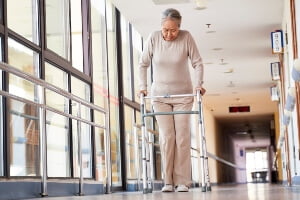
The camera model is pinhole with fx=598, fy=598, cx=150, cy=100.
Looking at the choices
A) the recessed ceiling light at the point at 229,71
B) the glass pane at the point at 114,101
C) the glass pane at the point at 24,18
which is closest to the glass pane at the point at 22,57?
the glass pane at the point at 24,18

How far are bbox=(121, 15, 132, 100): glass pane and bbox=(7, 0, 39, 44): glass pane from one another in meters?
3.80

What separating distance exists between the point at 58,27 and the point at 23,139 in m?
1.98

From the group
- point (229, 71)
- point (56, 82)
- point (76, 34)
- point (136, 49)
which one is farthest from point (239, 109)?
point (56, 82)

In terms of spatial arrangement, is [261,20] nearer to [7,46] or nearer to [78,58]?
[78,58]

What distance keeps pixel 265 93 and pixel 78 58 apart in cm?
1156

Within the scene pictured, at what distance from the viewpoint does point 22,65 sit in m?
4.59

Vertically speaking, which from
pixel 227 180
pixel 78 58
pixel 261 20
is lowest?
pixel 227 180

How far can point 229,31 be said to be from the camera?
9938mm

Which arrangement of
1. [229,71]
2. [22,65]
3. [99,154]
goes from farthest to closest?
[229,71]
[99,154]
[22,65]

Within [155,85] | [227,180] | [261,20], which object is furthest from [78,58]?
[227,180]

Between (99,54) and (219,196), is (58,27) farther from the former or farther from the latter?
(219,196)

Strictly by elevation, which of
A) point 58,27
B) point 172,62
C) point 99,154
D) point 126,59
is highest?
point 126,59

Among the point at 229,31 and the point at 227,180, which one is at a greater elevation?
the point at 229,31

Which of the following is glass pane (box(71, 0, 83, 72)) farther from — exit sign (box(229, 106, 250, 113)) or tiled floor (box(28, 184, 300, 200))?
exit sign (box(229, 106, 250, 113))
